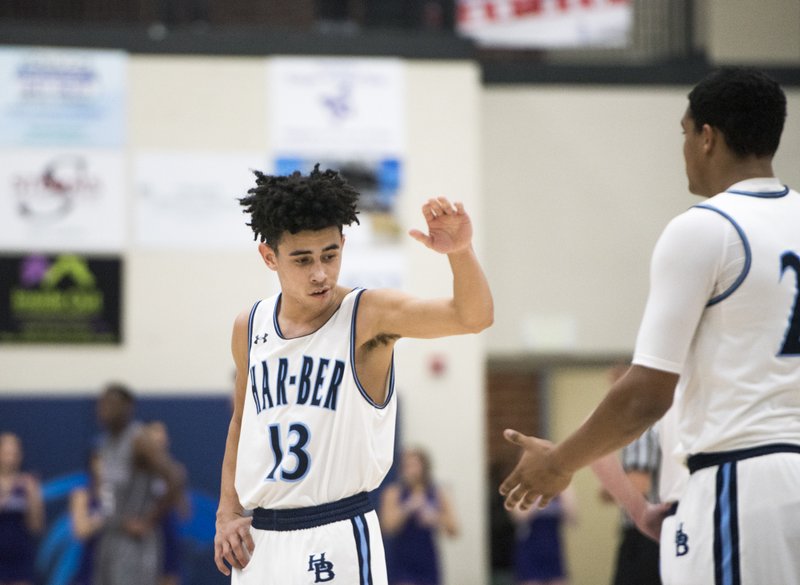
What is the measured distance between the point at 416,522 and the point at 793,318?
7.45 m

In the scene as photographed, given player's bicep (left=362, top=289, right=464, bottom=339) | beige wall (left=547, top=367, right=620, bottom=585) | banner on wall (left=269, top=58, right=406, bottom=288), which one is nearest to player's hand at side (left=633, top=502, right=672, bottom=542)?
player's bicep (left=362, top=289, right=464, bottom=339)

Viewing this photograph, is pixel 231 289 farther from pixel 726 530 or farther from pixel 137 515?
pixel 726 530

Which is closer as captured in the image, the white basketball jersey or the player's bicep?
the white basketball jersey

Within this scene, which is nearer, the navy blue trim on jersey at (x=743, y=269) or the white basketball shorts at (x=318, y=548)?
the navy blue trim on jersey at (x=743, y=269)

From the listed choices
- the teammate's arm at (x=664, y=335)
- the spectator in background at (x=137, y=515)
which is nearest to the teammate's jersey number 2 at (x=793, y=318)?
the teammate's arm at (x=664, y=335)

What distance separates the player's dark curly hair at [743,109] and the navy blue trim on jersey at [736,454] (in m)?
0.80

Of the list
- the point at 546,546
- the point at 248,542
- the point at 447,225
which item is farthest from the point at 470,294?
the point at 546,546

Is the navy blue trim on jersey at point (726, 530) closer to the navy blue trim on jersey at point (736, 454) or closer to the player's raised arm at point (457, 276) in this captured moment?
the navy blue trim on jersey at point (736, 454)

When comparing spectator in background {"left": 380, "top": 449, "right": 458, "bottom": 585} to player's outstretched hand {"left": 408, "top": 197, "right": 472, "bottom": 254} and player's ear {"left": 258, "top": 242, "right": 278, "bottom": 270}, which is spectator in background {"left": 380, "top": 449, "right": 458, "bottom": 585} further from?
player's outstretched hand {"left": 408, "top": 197, "right": 472, "bottom": 254}

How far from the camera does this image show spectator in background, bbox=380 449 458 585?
10.1 m

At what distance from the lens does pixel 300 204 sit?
3793mm

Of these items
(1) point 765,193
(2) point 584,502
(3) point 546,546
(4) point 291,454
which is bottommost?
(2) point 584,502

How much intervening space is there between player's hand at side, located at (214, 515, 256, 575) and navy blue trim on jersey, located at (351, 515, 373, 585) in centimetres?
Result: 35

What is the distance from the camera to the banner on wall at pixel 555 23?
43.2 feet
